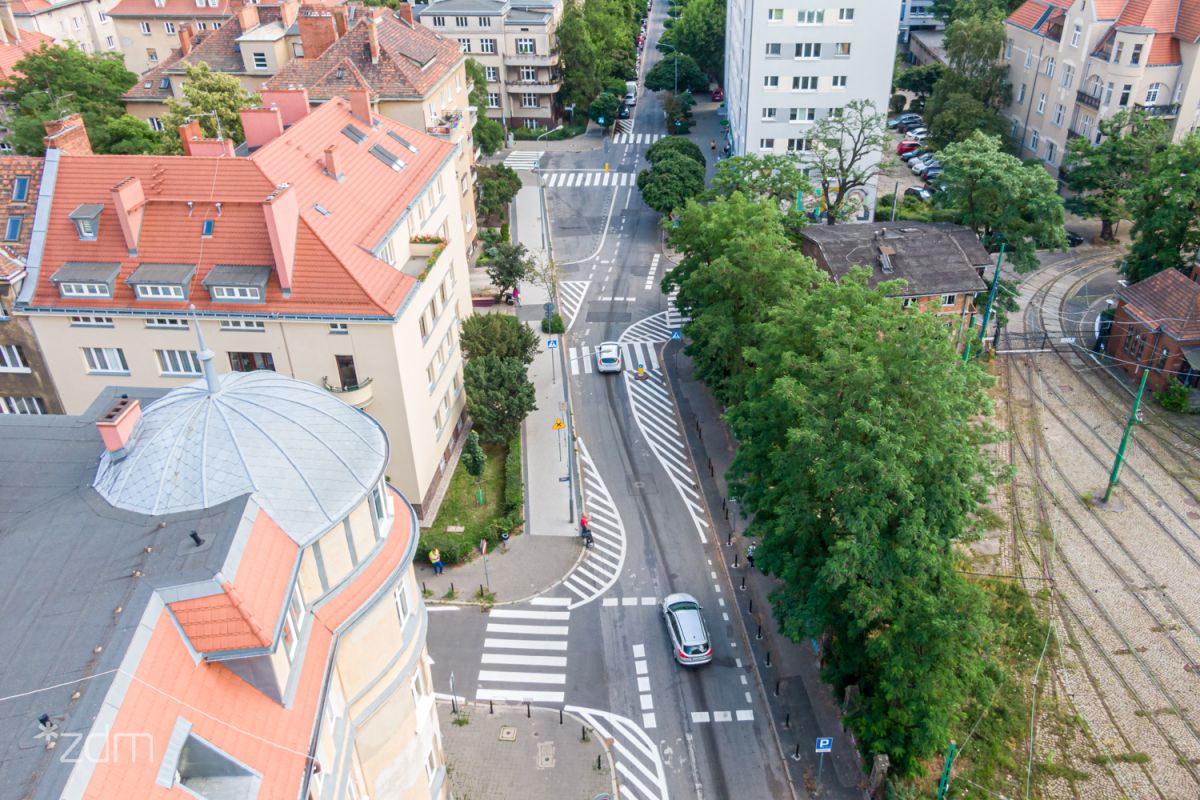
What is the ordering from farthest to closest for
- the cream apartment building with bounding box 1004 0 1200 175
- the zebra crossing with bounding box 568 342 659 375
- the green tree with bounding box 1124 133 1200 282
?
the cream apartment building with bounding box 1004 0 1200 175, the zebra crossing with bounding box 568 342 659 375, the green tree with bounding box 1124 133 1200 282

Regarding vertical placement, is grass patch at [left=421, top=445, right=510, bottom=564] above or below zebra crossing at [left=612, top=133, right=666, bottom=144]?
below

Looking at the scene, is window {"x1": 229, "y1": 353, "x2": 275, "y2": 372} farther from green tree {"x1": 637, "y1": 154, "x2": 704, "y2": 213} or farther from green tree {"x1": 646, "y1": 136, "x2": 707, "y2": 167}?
green tree {"x1": 646, "y1": 136, "x2": 707, "y2": 167}

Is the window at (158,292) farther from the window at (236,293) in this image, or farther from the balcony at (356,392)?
the balcony at (356,392)

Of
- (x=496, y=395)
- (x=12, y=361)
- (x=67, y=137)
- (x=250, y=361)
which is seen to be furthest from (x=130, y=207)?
(x=496, y=395)

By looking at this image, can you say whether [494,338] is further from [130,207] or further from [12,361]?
[12,361]

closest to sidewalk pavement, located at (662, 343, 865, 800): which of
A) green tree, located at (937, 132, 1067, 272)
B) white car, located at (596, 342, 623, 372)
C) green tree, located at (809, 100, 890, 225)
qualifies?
white car, located at (596, 342, 623, 372)

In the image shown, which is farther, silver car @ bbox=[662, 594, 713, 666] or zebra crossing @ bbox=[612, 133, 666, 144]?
zebra crossing @ bbox=[612, 133, 666, 144]

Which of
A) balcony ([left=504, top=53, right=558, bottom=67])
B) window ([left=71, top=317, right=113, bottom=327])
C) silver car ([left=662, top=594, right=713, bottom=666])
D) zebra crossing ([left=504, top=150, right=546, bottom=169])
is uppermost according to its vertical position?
balcony ([left=504, top=53, right=558, bottom=67])
